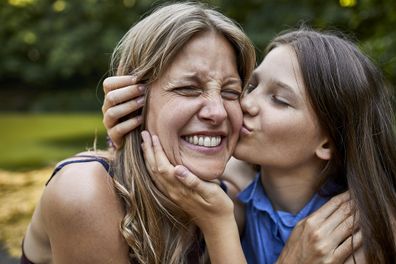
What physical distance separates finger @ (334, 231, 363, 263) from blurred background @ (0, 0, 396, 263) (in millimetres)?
5391

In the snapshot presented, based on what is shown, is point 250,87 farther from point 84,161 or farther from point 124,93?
point 84,161

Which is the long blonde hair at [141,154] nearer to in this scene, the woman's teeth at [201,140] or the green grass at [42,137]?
the woman's teeth at [201,140]

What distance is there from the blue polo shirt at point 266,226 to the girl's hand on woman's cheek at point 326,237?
0.18 m

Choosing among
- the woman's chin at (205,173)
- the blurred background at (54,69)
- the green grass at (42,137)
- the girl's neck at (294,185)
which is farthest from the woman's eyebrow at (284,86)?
the green grass at (42,137)

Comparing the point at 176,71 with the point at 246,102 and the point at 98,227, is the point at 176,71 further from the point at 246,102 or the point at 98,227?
the point at 98,227

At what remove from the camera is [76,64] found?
26.2m

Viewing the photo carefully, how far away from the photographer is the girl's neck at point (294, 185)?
2887 millimetres

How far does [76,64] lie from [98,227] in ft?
82.0

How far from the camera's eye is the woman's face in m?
2.33

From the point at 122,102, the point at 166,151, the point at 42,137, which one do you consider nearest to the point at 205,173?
the point at 166,151

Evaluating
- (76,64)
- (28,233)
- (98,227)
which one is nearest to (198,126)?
(98,227)

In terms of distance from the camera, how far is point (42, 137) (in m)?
16.8

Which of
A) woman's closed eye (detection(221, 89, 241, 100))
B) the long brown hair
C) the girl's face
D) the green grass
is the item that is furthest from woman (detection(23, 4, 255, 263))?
the green grass

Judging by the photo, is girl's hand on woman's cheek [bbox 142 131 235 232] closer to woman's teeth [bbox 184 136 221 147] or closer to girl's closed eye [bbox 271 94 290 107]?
woman's teeth [bbox 184 136 221 147]
